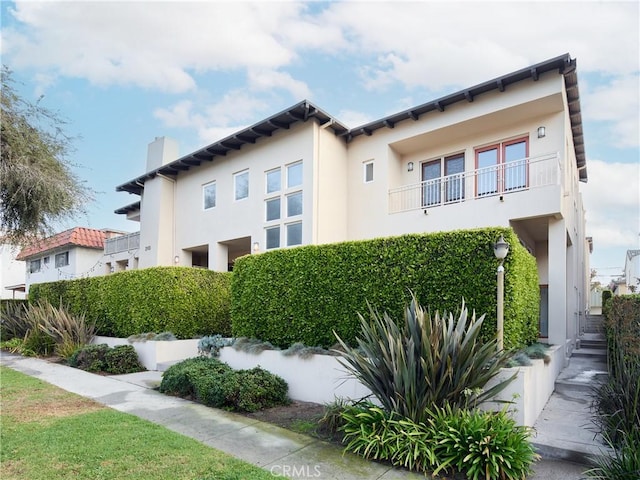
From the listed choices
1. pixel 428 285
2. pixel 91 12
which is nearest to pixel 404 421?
pixel 428 285

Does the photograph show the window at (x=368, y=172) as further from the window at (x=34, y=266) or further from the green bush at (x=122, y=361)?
the window at (x=34, y=266)

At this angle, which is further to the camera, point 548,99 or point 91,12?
point 548,99

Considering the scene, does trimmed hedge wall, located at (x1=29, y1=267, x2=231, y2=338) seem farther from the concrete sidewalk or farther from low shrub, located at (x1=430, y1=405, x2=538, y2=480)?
low shrub, located at (x1=430, y1=405, x2=538, y2=480)

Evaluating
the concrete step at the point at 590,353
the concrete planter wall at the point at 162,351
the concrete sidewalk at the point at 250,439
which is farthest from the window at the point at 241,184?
the concrete step at the point at 590,353

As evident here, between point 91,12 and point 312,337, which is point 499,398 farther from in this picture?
point 91,12

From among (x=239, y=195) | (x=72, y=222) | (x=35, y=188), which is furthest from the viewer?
(x=239, y=195)

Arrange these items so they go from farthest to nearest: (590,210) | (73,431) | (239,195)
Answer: (590,210) < (239,195) < (73,431)

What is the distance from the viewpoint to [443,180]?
12562mm

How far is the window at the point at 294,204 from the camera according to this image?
14.0 meters

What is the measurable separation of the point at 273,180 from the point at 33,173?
8.23 meters

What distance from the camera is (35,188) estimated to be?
8.23m

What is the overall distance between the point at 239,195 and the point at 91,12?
8.55m

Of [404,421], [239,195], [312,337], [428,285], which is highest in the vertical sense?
[239,195]

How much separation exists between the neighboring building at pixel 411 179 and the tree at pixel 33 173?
675 centimetres
